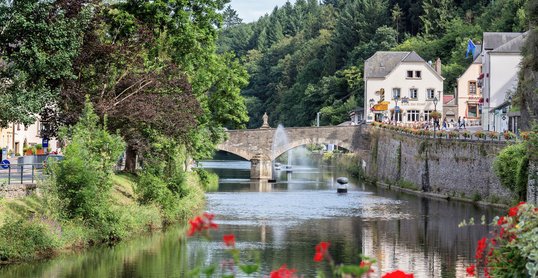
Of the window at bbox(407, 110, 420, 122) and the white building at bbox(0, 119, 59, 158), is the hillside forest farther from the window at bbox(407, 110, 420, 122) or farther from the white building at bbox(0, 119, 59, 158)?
the white building at bbox(0, 119, 59, 158)

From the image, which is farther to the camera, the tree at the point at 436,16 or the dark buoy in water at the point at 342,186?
the tree at the point at 436,16

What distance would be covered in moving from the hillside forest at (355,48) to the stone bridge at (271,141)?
73.7 feet

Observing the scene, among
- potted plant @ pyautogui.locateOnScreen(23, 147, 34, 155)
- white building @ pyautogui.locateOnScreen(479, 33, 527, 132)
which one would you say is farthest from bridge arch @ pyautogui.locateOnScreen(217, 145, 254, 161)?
potted plant @ pyautogui.locateOnScreen(23, 147, 34, 155)

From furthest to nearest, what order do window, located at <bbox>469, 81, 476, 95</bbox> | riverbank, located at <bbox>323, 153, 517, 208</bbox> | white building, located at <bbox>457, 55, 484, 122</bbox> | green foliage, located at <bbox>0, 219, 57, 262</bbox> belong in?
window, located at <bbox>469, 81, 476, 95</bbox>, white building, located at <bbox>457, 55, 484, 122</bbox>, riverbank, located at <bbox>323, 153, 517, 208</bbox>, green foliage, located at <bbox>0, 219, 57, 262</bbox>

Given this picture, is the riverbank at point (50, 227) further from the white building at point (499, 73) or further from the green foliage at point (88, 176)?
the white building at point (499, 73)

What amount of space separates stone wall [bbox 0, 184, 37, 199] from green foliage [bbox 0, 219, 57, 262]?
2.40 meters

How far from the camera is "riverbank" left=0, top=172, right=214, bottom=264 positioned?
2847 centimetres

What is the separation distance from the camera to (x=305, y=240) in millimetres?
36688

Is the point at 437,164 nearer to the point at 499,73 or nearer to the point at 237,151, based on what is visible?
the point at 499,73

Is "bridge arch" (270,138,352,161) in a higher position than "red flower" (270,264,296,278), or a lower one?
higher

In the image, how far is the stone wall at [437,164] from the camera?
53.8 metres

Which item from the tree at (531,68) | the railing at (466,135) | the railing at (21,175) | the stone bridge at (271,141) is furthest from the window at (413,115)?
the railing at (21,175)

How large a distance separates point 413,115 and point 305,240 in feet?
188

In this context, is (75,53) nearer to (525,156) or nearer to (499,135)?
(525,156)
